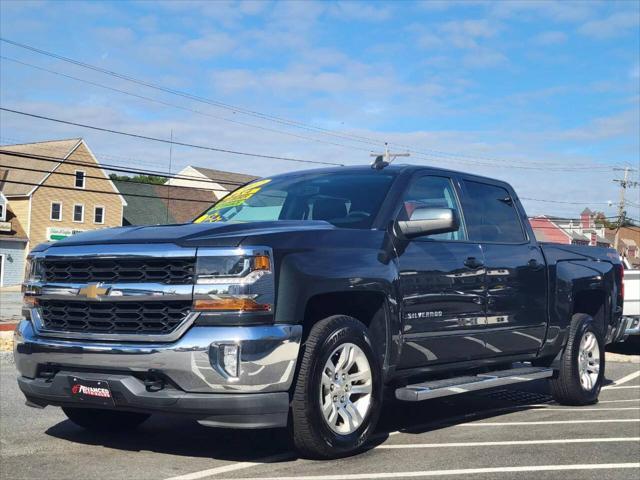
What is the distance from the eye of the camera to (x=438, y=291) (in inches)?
242

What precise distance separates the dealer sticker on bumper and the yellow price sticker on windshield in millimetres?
1939

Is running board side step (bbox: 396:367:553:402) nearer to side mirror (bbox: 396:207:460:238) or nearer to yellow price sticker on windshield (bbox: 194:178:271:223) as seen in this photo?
side mirror (bbox: 396:207:460:238)

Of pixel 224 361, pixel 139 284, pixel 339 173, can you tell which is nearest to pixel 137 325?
pixel 139 284

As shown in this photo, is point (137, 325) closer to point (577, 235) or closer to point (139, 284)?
point (139, 284)

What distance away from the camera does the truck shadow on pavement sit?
5535 millimetres

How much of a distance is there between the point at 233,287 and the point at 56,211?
54.5 metres

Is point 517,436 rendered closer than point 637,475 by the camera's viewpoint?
No

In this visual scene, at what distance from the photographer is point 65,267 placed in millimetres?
5309

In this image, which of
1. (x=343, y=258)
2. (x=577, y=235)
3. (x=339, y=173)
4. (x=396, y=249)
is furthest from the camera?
(x=577, y=235)

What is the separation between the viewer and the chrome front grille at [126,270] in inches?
191

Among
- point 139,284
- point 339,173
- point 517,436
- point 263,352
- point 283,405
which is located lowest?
point 517,436

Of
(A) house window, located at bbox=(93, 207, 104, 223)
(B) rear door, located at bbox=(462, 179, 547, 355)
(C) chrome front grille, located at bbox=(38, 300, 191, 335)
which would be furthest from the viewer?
(A) house window, located at bbox=(93, 207, 104, 223)

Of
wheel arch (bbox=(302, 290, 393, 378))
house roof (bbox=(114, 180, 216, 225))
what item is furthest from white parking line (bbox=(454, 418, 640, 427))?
house roof (bbox=(114, 180, 216, 225))

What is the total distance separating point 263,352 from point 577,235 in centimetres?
8788
